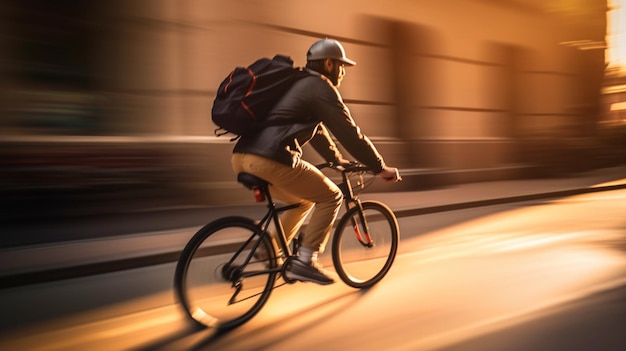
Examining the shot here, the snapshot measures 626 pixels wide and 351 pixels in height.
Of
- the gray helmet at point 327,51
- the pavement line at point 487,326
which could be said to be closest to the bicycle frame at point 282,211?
the gray helmet at point 327,51

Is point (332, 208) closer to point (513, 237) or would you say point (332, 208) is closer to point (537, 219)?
point (513, 237)

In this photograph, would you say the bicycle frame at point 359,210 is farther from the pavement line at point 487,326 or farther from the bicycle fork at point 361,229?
the pavement line at point 487,326

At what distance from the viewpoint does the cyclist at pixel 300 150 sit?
368 centimetres

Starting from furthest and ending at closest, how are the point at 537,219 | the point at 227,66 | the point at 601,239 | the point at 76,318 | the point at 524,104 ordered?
1. the point at 524,104
2. the point at 227,66
3. the point at 537,219
4. the point at 601,239
5. the point at 76,318

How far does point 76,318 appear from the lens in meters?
3.95

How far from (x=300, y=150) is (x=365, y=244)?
1.09 meters

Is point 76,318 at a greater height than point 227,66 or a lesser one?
lesser

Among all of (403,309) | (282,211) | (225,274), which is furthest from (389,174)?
(225,274)

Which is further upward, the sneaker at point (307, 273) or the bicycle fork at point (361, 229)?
the bicycle fork at point (361, 229)

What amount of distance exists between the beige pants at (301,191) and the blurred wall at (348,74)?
4605 millimetres

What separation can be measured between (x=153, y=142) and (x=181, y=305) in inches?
208

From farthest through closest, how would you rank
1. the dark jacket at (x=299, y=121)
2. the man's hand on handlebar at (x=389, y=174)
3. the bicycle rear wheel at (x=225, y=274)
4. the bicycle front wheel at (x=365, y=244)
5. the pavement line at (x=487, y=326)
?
the bicycle front wheel at (x=365, y=244), the man's hand on handlebar at (x=389, y=174), the dark jacket at (x=299, y=121), the bicycle rear wheel at (x=225, y=274), the pavement line at (x=487, y=326)

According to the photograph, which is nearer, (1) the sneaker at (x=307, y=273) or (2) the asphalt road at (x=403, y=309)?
(2) the asphalt road at (x=403, y=309)

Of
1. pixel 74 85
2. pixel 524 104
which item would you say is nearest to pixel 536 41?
pixel 524 104
